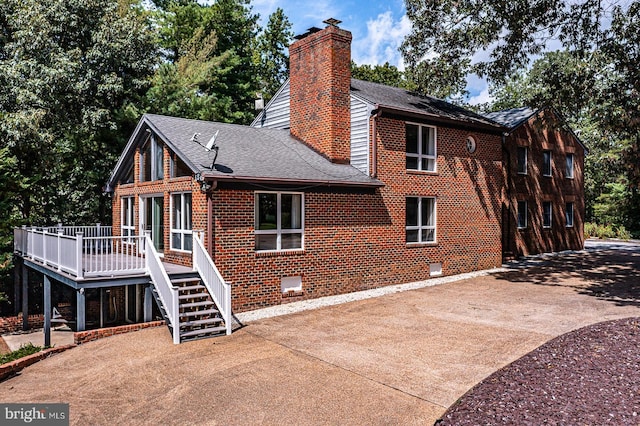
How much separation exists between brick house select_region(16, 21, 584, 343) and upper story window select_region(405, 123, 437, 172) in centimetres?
4

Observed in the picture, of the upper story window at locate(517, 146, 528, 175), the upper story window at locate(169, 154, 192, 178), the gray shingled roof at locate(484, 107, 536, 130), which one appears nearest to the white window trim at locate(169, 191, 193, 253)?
the upper story window at locate(169, 154, 192, 178)

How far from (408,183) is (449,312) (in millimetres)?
5504

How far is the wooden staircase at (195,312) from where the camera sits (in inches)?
381

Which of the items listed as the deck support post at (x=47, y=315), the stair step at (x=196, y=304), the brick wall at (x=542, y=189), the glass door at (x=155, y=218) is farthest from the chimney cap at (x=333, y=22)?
the deck support post at (x=47, y=315)

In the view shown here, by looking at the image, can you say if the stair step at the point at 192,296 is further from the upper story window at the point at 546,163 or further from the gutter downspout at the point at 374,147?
the upper story window at the point at 546,163

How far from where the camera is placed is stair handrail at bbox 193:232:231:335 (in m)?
10.0

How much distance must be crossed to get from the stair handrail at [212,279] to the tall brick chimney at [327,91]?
19.3 feet

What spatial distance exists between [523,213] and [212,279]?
57.1 feet

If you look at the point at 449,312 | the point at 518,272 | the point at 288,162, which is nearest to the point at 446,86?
the point at 518,272

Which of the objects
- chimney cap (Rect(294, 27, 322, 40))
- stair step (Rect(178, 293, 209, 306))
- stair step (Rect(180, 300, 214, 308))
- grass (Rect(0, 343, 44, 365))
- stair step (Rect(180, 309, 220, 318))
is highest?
chimney cap (Rect(294, 27, 322, 40))

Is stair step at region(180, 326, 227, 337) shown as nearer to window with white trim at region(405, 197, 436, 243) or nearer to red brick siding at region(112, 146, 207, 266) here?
red brick siding at region(112, 146, 207, 266)

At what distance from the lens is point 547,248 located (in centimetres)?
2419

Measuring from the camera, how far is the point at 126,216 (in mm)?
17547

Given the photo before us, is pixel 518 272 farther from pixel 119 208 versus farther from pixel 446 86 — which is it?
pixel 119 208
